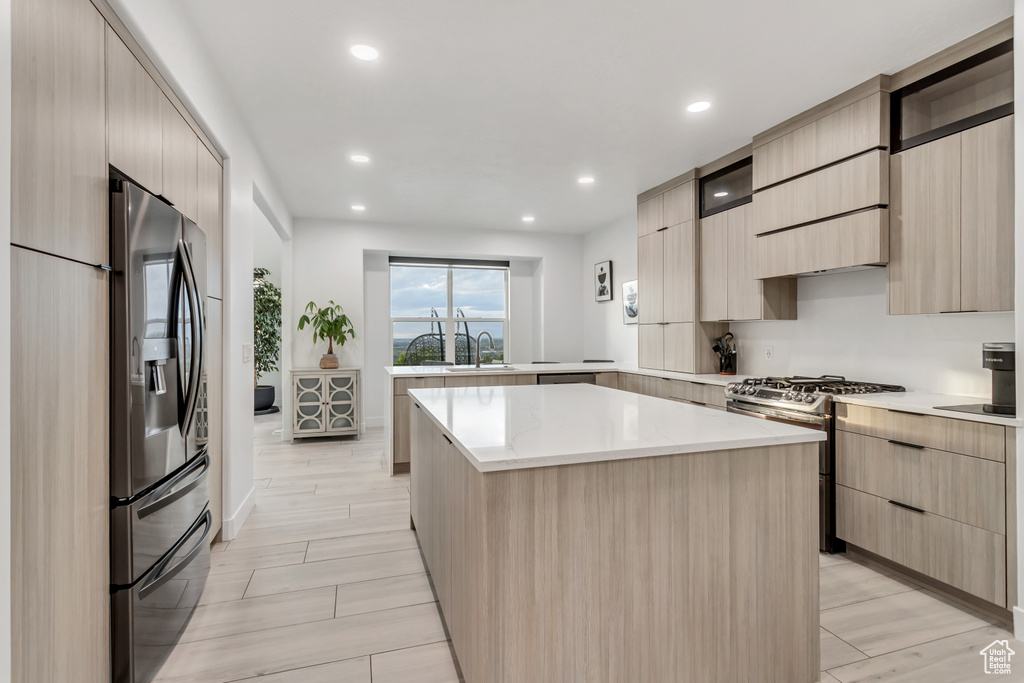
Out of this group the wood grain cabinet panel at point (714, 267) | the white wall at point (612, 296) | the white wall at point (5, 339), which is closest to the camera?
the white wall at point (5, 339)

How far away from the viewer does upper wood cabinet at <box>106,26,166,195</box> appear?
1562 millimetres

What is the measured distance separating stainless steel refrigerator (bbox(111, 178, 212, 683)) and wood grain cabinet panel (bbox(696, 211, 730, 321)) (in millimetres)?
3533

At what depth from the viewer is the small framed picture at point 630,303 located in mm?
5586

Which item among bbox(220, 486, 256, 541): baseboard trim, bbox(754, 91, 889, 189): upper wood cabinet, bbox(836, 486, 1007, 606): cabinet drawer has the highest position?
bbox(754, 91, 889, 189): upper wood cabinet

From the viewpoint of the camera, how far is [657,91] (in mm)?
2801

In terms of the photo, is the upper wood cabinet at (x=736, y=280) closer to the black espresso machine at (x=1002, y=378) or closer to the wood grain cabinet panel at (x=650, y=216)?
the wood grain cabinet panel at (x=650, y=216)

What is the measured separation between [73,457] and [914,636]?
2.86 meters

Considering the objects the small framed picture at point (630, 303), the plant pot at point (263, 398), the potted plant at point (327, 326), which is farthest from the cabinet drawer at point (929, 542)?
the plant pot at point (263, 398)

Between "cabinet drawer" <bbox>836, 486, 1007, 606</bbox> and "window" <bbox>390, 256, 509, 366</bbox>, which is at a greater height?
"window" <bbox>390, 256, 509, 366</bbox>

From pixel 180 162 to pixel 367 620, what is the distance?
81.6 inches

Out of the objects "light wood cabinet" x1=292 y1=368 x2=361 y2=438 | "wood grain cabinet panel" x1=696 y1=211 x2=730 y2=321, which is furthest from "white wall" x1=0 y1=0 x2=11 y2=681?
"light wood cabinet" x1=292 y1=368 x2=361 y2=438

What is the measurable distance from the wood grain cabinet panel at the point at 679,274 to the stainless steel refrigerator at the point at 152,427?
359 centimetres

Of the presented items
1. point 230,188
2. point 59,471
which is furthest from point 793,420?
point 230,188

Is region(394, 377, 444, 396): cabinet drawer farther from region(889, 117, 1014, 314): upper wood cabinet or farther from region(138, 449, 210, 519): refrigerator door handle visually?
region(889, 117, 1014, 314): upper wood cabinet
